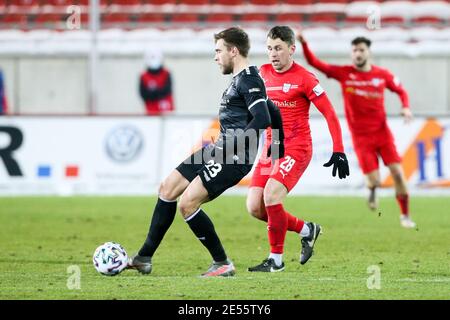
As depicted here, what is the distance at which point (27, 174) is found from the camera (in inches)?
727

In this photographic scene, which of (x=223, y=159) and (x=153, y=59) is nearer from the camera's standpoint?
(x=223, y=159)

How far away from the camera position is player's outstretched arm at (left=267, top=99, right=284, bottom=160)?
9.30 metres

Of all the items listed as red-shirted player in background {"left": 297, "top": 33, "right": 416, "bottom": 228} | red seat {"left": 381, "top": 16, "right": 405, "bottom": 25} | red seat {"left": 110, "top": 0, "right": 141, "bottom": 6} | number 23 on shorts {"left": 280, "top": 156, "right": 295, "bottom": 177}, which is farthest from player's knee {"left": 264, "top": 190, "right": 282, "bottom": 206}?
red seat {"left": 110, "top": 0, "right": 141, "bottom": 6}

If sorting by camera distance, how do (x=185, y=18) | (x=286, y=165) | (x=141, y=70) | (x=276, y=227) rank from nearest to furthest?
(x=276, y=227), (x=286, y=165), (x=141, y=70), (x=185, y=18)

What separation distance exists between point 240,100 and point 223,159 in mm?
538

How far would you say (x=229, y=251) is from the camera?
1168 centimetres

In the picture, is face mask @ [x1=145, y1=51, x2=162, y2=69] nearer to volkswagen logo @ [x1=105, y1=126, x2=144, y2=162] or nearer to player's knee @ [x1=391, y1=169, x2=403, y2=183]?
volkswagen logo @ [x1=105, y1=126, x2=144, y2=162]

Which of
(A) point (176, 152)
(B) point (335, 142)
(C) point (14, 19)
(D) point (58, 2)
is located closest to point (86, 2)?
(D) point (58, 2)

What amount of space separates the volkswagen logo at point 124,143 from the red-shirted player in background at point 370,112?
4841mm

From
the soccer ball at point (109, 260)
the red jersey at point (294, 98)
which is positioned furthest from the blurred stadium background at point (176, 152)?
the red jersey at point (294, 98)

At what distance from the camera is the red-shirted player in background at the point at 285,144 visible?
9859mm

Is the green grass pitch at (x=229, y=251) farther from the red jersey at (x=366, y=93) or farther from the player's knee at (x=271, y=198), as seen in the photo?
the red jersey at (x=366, y=93)

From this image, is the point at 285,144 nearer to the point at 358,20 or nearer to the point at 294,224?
the point at 294,224
